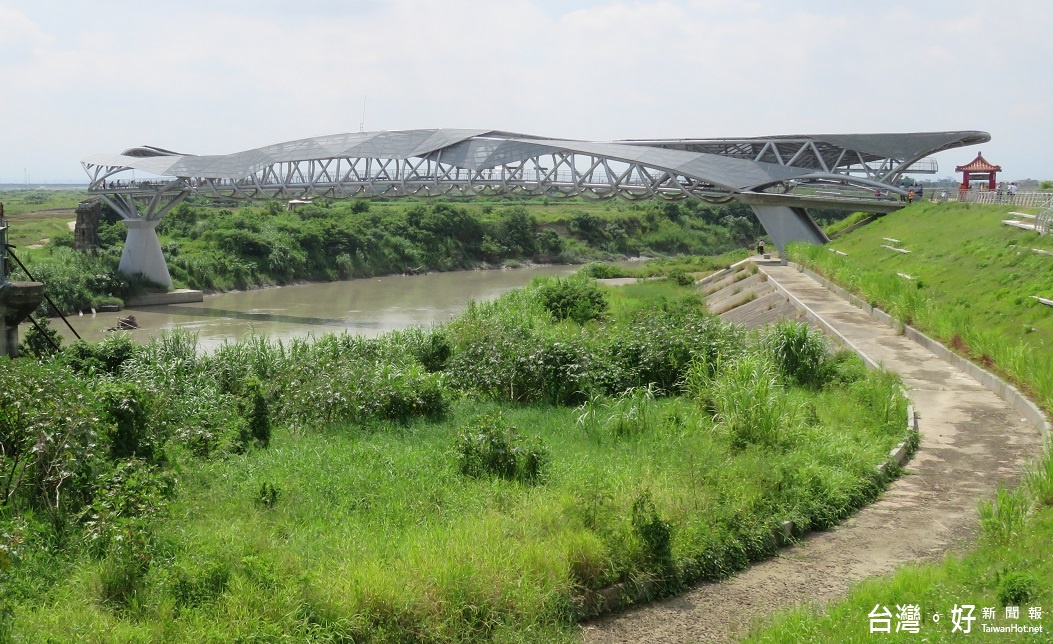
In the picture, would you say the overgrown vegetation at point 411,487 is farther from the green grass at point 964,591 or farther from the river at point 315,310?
the river at point 315,310

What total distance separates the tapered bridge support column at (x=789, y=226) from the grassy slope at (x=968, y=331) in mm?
1970

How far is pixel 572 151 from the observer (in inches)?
1657

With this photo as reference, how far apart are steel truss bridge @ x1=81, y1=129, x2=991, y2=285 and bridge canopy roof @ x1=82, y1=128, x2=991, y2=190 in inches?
2.3

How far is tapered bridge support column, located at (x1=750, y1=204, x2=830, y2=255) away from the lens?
38812mm

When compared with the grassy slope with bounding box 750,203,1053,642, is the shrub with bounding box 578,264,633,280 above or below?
below

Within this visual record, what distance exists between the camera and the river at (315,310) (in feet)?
129

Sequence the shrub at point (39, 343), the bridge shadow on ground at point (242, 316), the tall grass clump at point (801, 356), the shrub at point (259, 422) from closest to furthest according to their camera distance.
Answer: the shrub at point (259, 422) → the tall grass clump at point (801, 356) → the shrub at point (39, 343) → the bridge shadow on ground at point (242, 316)

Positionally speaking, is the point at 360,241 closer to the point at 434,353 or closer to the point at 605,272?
the point at 605,272

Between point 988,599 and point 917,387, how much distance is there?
8456mm

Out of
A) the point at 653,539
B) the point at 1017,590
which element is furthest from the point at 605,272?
the point at 1017,590

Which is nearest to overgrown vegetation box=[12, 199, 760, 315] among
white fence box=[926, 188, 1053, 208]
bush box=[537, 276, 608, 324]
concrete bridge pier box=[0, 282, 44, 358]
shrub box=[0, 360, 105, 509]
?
concrete bridge pier box=[0, 282, 44, 358]

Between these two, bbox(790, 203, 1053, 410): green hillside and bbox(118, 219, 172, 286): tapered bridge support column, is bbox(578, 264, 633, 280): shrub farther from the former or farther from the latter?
bbox(118, 219, 172, 286): tapered bridge support column

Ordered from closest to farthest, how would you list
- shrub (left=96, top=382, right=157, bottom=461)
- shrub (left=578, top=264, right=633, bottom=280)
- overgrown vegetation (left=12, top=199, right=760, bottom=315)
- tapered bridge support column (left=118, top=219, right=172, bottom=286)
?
1. shrub (left=96, top=382, right=157, bottom=461)
2. shrub (left=578, top=264, right=633, bottom=280)
3. tapered bridge support column (left=118, top=219, right=172, bottom=286)
4. overgrown vegetation (left=12, top=199, right=760, bottom=315)

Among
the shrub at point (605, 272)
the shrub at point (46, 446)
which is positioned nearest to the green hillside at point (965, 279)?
the shrub at point (46, 446)
